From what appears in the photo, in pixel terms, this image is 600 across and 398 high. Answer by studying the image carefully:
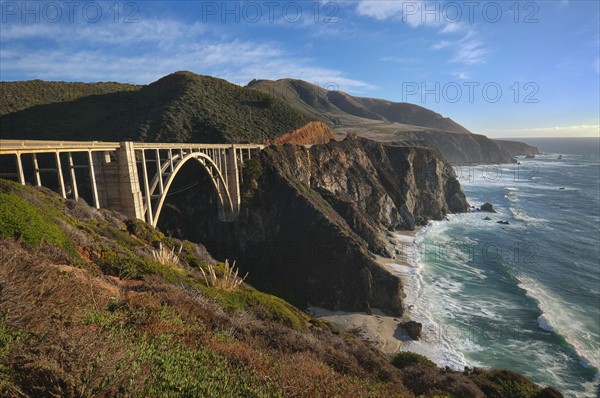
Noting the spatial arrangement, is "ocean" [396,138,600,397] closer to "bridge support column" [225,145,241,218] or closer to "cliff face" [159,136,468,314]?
"cliff face" [159,136,468,314]

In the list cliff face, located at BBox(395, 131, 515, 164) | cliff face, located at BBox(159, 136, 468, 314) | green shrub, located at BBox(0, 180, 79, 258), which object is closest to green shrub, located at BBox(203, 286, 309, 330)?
green shrub, located at BBox(0, 180, 79, 258)

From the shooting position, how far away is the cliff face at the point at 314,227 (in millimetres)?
31422

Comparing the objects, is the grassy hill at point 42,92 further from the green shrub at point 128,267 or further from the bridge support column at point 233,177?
the green shrub at point 128,267

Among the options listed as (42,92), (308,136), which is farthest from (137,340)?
(42,92)

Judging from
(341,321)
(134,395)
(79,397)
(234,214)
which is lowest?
(341,321)

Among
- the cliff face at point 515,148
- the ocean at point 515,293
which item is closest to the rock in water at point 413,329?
the ocean at point 515,293

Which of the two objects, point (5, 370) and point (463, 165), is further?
point (463, 165)

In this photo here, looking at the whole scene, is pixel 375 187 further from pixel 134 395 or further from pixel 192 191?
pixel 134 395

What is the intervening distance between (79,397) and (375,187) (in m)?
54.1

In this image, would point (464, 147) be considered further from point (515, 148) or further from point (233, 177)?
point (233, 177)

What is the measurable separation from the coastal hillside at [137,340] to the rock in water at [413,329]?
36.5ft

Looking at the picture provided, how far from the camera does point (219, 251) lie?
3750 centimetres

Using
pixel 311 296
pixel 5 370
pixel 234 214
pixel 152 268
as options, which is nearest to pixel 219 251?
pixel 234 214

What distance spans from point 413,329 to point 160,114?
4403 cm
